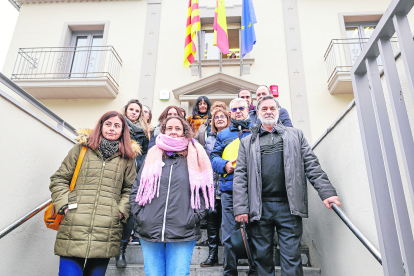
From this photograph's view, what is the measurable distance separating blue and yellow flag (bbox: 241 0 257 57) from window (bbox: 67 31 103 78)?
3.80m

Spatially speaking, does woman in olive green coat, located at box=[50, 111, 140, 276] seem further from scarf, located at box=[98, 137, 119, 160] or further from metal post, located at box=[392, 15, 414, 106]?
metal post, located at box=[392, 15, 414, 106]

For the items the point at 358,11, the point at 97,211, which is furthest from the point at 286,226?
the point at 358,11

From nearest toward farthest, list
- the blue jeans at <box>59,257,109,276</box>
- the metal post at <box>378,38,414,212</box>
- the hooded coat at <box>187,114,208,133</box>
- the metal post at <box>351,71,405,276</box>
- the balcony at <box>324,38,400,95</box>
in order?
1. the metal post at <box>378,38,414,212</box>
2. the metal post at <box>351,71,405,276</box>
3. the blue jeans at <box>59,257,109,276</box>
4. the hooded coat at <box>187,114,208,133</box>
5. the balcony at <box>324,38,400,95</box>

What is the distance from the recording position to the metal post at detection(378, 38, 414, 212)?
1.21 metres

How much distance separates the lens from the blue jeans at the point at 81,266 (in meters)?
2.03

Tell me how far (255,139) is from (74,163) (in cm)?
158

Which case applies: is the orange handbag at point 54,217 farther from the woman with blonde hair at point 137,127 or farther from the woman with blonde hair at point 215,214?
the woman with blonde hair at point 215,214

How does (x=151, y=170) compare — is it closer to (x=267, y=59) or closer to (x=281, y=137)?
(x=281, y=137)

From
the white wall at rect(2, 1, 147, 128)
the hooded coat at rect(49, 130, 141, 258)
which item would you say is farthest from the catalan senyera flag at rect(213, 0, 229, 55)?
the hooded coat at rect(49, 130, 141, 258)

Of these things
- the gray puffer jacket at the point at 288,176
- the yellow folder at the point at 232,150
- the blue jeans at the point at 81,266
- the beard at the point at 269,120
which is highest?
the beard at the point at 269,120

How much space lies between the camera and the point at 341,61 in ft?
22.5

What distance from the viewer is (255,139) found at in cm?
252

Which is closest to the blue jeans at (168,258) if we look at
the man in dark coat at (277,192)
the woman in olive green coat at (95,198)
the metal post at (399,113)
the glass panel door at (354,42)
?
the woman in olive green coat at (95,198)

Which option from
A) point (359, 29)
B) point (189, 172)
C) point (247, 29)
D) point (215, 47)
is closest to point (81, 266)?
point (189, 172)
